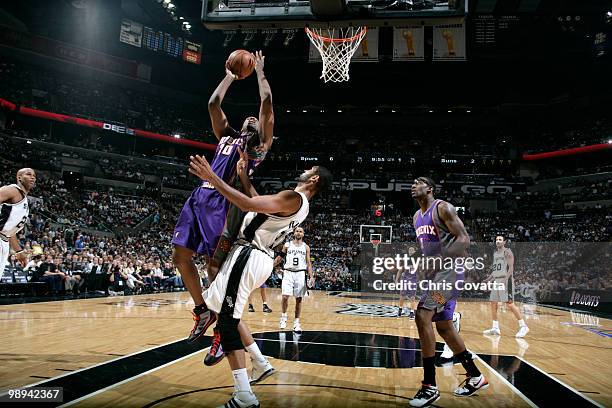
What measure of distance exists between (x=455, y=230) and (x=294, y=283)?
14.8ft

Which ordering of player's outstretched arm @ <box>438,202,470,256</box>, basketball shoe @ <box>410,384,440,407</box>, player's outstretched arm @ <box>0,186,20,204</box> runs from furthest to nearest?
player's outstretched arm @ <box>0,186,20,204</box>
player's outstretched arm @ <box>438,202,470,256</box>
basketball shoe @ <box>410,384,440,407</box>

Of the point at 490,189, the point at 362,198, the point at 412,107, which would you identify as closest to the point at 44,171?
the point at 362,198

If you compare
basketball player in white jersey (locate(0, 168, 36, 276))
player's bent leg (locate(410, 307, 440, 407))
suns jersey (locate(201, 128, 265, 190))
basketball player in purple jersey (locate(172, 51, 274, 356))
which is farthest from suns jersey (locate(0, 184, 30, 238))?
player's bent leg (locate(410, 307, 440, 407))

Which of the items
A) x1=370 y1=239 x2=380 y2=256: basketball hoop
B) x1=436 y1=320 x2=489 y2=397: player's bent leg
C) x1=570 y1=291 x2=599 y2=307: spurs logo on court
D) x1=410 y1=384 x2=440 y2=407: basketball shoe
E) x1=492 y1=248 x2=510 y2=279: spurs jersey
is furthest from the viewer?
x1=370 y1=239 x2=380 y2=256: basketball hoop

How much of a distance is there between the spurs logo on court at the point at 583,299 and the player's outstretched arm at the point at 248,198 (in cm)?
1507

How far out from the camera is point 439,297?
4059mm

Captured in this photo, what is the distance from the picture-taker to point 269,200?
296cm

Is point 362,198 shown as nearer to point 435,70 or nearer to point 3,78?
point 435,70

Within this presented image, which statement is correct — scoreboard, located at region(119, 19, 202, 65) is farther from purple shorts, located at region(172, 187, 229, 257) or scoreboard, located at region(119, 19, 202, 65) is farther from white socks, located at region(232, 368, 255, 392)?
white socks, located at region(232, 368, 255, 392)

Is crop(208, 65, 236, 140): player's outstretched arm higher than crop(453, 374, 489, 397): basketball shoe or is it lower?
higher

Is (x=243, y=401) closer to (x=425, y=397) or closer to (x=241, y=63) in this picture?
(x=425, y=397)

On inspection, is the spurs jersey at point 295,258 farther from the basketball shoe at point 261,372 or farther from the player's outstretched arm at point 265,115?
the player's outstretched arm at point 265,115

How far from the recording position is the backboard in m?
5.60

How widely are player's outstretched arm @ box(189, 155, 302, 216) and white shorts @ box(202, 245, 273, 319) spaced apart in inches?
14.7
